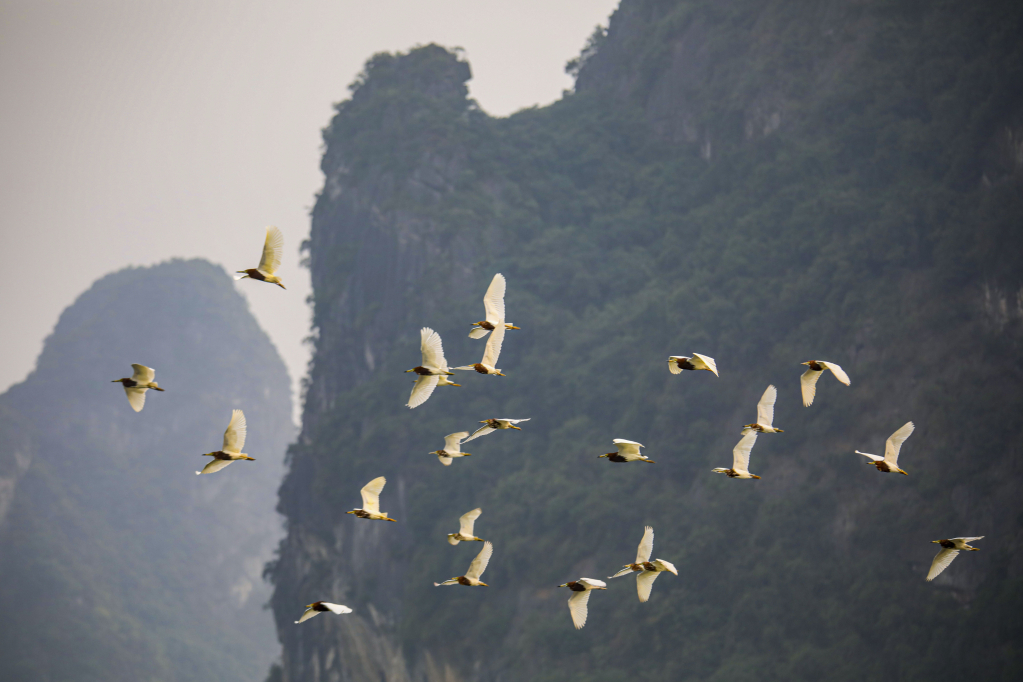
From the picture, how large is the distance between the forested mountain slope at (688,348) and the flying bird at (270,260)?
26.8 metres

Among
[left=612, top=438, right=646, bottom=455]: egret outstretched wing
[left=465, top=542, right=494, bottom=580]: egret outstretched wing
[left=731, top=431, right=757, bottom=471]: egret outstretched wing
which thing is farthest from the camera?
[left=465, top=542, right=494, bottom=580]: egret outstretched wing

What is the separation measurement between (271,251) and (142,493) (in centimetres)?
12256

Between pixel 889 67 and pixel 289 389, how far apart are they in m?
118

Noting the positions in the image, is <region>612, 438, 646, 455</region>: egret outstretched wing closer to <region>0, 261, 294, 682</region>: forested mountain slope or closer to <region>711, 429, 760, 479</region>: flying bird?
<region>711, 429, 760, 479</region>: flying bird

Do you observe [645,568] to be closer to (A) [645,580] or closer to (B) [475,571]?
(A) [645,580]

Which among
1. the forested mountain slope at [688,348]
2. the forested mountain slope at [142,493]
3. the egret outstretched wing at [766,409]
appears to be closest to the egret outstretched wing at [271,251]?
the egret outstretched wing at [766,409]

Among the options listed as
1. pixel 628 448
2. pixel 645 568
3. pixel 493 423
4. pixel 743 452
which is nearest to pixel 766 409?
pixel 743 452

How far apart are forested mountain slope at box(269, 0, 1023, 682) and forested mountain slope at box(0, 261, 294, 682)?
43.0 m

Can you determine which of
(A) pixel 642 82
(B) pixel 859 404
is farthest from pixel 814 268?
(A) pixel 642 82

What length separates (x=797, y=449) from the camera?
47.4 meters

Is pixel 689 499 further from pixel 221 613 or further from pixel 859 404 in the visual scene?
pixel 221 613

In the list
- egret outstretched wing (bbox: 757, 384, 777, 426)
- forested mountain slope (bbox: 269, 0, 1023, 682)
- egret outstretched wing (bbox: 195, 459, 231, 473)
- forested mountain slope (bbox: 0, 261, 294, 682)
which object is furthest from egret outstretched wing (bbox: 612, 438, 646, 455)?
forested mountain slope (bbox: 0, 261, 294, 682)

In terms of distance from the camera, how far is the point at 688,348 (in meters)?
54.3

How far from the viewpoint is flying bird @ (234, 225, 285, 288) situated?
1709 centimetres
